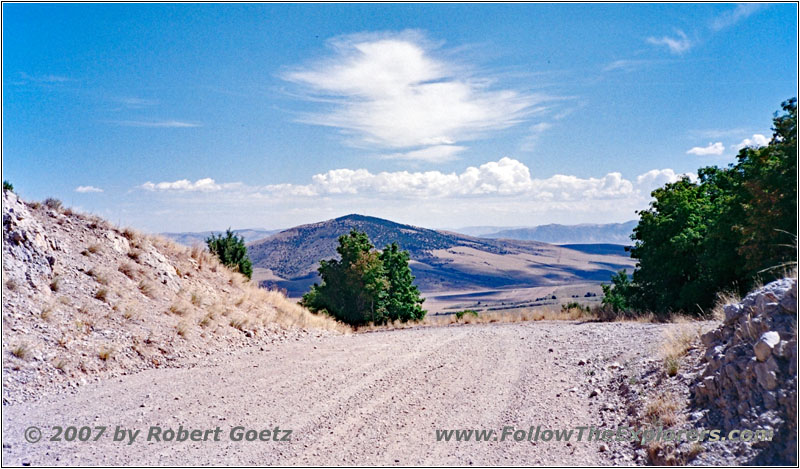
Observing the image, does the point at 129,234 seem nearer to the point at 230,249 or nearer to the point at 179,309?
the point at 179,309

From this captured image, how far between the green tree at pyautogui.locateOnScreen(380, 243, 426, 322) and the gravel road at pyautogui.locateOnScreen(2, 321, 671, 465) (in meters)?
20.9

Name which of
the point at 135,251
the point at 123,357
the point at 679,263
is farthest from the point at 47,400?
the point at 679,263

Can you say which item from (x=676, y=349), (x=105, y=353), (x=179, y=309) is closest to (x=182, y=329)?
(x=179, y=309)

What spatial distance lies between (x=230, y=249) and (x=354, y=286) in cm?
751

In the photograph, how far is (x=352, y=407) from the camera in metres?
7.94

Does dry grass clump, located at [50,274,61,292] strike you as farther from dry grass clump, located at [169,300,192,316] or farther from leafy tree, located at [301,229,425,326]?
leafy tree, located at [301,229,425,326]

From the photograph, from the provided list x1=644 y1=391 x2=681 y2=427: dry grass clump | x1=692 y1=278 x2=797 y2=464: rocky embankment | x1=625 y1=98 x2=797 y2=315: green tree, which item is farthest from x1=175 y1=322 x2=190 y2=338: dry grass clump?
x1=625 y1=98 x2=797 y2=315: green tree

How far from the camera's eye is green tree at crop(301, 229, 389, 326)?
98.6 feet

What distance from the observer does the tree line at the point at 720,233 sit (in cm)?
1476

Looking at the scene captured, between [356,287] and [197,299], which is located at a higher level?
[197,299]

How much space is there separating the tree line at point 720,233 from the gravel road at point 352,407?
19.7ft

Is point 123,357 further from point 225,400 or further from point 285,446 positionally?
point 285,446

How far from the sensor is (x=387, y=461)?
6035 millimetres

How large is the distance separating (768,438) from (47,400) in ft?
32.8
